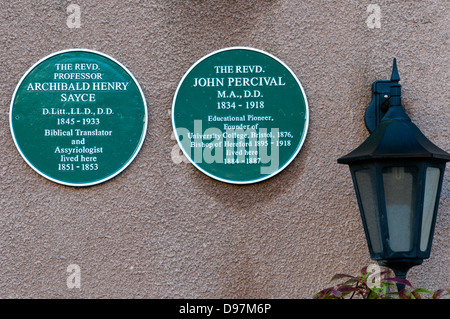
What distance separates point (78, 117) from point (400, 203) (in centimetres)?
198

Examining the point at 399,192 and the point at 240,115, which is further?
the point at 240,115

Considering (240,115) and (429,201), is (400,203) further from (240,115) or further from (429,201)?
(240,115)

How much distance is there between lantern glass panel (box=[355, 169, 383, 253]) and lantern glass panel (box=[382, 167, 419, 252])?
63mm

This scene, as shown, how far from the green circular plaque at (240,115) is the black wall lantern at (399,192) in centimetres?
59

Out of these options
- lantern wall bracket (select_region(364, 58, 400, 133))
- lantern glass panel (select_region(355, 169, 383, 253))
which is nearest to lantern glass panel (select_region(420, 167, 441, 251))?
lantern glass panel (select_region(355, 169, 383, 253))

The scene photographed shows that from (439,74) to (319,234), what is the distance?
124cm

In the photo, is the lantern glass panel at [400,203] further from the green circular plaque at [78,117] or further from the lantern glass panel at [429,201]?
the green circular plaque at [78,117]

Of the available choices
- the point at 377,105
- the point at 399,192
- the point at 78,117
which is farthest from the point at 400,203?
the point at 78,117

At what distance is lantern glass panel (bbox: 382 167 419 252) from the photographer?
3416 mm

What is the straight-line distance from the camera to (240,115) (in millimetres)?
4020

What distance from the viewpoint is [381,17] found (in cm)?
407

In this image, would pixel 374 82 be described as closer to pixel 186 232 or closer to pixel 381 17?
pixel 381 17

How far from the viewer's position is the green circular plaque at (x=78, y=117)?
3.99 metres

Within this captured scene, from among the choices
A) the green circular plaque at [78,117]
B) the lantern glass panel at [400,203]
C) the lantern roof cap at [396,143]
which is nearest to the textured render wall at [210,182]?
the green circular plaque at [78,117]
